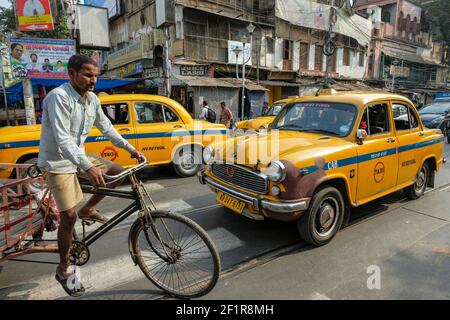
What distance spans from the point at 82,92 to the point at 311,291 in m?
2.84

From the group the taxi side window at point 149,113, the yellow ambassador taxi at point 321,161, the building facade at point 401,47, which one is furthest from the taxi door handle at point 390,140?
the building facade at point 401,47

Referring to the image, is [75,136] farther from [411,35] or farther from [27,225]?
[411,35]

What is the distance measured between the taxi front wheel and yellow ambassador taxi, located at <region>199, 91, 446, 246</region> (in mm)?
12

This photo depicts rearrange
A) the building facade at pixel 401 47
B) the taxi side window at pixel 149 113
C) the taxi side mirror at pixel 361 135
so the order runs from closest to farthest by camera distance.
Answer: the taxi side mirror at pixel 361 135 < the taxi side window at pixel 149 113 < the building facade at pixel 401 47

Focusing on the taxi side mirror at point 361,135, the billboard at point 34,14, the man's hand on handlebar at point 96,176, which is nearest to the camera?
the man's hand on handlebar at point 96,176

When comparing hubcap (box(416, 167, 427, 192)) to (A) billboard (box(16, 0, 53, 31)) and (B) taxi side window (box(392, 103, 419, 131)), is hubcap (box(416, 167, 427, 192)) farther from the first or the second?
(A) billboard (box(16, 0, 53, 31))

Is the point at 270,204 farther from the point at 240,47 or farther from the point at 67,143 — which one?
the point at 240,47

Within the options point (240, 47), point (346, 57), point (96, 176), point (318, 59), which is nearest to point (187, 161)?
point (96, 176)

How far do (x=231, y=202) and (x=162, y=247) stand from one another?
1.44 meters

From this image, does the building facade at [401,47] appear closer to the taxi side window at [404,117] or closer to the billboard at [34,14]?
the taxi side window at [404,117]

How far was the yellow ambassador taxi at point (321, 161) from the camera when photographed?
367 cm

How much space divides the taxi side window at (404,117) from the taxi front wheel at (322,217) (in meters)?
1.94

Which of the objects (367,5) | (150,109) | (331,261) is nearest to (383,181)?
(331,261)

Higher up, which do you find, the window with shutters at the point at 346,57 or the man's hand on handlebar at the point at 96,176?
the window with shutters at the point at 346,57
